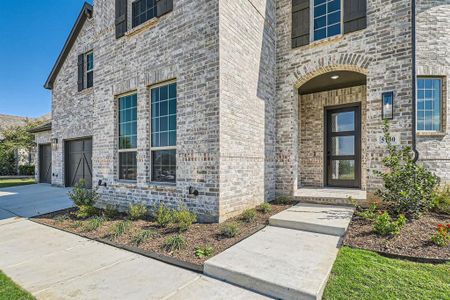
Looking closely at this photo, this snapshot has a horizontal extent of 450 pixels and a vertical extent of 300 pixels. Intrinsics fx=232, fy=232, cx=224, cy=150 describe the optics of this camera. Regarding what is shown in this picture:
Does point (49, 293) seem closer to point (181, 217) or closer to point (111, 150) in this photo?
→ point (181, 217)

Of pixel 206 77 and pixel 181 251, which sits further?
pixel 206 77

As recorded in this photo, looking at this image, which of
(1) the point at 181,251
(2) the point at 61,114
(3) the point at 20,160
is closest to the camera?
(1) the point at 181,251

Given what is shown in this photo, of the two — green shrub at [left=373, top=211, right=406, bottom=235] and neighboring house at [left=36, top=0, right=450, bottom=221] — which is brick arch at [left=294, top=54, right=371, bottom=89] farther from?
green shrub at [left=373, top=211, right=406, bottom=235]

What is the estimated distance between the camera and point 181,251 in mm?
3783

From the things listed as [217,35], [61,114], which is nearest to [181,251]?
[217,35]

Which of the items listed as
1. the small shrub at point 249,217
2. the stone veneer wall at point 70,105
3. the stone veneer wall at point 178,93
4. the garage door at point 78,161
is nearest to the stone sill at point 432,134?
the small shrub at point 249,217

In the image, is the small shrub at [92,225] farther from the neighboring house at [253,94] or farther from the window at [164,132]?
the window at [164,132]

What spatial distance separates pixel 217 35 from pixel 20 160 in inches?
994

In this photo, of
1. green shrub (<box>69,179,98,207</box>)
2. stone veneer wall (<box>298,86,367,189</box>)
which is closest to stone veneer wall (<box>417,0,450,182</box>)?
stone veneer wall (<box>298,86,367,189</box>)

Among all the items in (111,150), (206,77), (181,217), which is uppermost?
(206,77)

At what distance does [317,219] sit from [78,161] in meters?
11.2

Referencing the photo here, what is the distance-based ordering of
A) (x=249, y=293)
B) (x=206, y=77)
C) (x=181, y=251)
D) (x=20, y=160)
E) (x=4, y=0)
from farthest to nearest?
(x=20, y=160) < (x=4, y=0) < (x=206, y=77) < (x=181, y=251) < (x=249, y=293)

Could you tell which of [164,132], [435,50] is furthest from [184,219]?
[435,50]

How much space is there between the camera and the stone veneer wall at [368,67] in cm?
552
